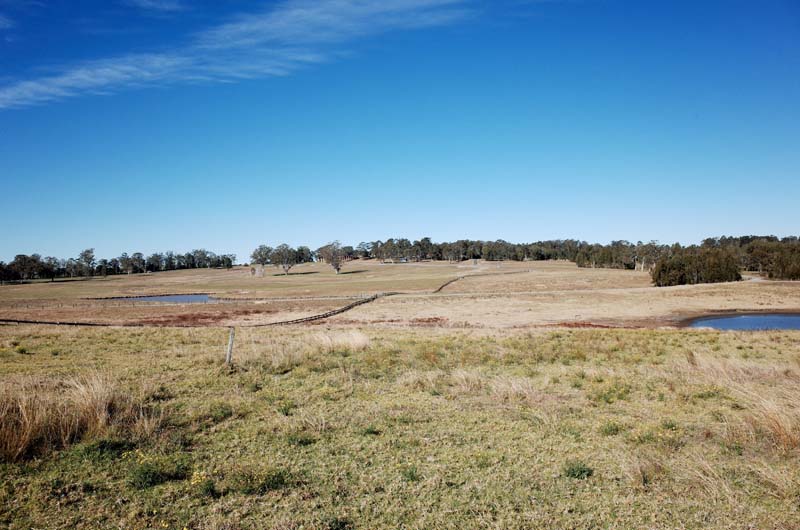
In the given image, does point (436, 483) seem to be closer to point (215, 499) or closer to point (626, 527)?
point (626, 527)

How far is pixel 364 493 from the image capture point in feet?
27.1

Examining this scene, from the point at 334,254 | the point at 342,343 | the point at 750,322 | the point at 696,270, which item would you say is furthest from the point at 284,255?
the point at 342,343

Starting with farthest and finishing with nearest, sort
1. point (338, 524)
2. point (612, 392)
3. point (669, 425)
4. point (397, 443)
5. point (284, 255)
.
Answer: point (284, 255)
point (612, 392)
point (669, 425)
point (397, 443)
point (338, 524)

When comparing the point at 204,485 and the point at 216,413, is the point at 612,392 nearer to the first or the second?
the point at 216,413

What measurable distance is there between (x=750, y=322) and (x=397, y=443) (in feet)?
188

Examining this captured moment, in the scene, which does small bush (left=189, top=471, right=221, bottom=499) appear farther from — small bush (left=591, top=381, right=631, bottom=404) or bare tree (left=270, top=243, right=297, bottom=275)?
bare tree (left=270, top=243, right=297, bottom=275)

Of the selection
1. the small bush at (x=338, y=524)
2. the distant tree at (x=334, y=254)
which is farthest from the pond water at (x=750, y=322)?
the distant tree at (x=334, y=254)

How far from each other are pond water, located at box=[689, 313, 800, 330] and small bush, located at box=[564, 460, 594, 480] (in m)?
46.3

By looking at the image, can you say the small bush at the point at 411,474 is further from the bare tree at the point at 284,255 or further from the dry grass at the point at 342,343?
the bare tree at the point at 284,255

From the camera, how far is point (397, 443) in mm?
10578

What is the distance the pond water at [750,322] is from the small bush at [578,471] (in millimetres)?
46305

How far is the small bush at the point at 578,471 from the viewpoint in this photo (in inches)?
347

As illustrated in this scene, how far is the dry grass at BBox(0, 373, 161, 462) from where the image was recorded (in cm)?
949

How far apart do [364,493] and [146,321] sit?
53.8 meters
